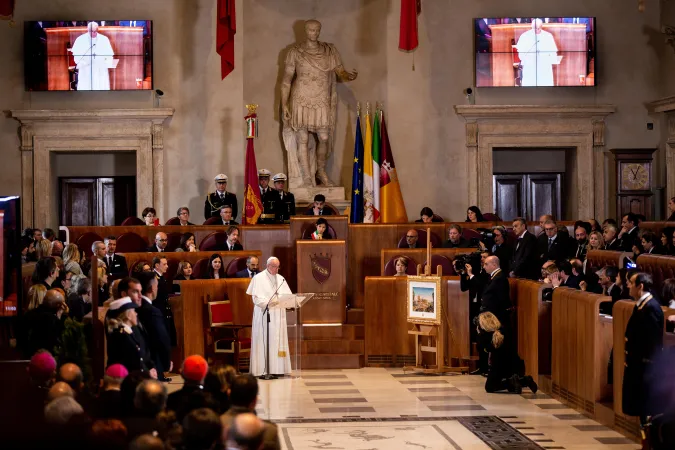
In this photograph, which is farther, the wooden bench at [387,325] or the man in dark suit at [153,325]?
the wooden bench at [387,325]

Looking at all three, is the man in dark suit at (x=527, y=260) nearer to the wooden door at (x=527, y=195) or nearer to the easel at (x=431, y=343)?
the easel at (x=431, y=343)

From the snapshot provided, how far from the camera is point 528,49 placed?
59.1 feet

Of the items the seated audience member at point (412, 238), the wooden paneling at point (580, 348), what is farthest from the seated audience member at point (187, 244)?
the wooden paneling at point (580, 348)

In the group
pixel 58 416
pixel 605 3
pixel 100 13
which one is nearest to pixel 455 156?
pixel 605 3

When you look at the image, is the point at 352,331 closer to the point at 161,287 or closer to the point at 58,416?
the point at 161,287

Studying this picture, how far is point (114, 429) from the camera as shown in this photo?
400cm

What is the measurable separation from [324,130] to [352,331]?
521cm

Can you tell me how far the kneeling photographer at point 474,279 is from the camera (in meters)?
11.9

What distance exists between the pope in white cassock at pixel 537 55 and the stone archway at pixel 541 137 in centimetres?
46

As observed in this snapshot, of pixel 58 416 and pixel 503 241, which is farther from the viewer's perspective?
pixel 503 241

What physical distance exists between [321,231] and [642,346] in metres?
6.71

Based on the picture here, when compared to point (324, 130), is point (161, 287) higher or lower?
lower

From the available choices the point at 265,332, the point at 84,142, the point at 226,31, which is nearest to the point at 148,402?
the point at 265,332

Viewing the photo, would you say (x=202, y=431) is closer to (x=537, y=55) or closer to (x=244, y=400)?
(x=244, y=400)
